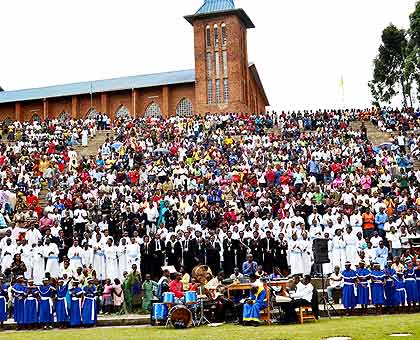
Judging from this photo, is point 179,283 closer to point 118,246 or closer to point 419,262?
point 118,246

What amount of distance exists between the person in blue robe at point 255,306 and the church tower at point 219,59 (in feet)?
126

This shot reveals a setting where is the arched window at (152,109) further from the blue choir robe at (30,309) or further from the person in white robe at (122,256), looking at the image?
A: the blue choir robe at (30,309)

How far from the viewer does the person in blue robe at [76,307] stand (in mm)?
16156

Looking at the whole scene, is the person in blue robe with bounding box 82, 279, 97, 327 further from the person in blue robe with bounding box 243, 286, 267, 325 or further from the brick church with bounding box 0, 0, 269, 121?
the brick church with bounding box 0, 0, 269, 121

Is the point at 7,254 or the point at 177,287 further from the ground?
the point at 7,254

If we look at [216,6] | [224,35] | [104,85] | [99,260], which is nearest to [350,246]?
[99,260]

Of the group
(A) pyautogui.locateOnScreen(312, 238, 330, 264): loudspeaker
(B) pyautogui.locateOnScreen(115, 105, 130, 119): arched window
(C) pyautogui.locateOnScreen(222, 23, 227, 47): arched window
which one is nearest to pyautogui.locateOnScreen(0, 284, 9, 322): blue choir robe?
(A) pyautogui.locateOnScreen(312, 238, 330, 264): loudspeaker

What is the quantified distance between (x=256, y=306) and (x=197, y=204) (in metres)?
9.12

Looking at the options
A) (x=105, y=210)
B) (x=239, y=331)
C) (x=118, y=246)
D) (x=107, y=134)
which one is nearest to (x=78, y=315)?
(x=118, y=246)

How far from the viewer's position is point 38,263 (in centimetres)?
1961

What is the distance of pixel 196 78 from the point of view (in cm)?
5406

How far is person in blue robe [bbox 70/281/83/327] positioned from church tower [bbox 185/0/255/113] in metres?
37.4

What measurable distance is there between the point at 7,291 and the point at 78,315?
2286 mm

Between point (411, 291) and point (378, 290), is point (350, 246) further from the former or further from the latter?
point (411, 291)
